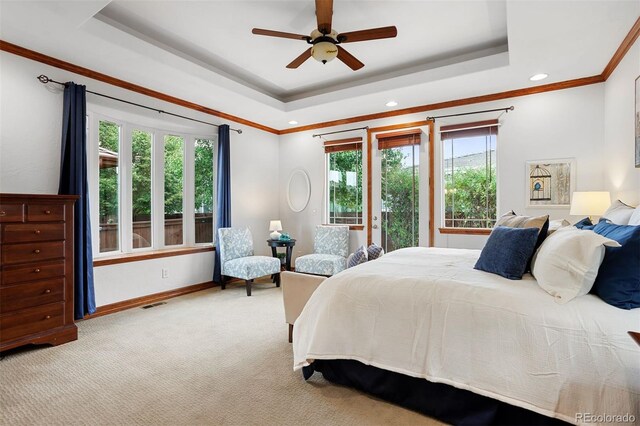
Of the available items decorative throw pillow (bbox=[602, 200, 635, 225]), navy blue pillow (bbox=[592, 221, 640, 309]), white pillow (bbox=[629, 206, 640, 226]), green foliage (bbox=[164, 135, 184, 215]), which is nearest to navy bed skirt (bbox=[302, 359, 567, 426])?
navy blue pillow (bbox=[592, 221, 640, 309])

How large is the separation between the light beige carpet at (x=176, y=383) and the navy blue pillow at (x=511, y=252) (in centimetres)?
100

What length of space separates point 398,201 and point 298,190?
190 cm

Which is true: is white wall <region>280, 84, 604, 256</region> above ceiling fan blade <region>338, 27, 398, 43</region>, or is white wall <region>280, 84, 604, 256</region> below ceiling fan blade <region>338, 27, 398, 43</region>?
below

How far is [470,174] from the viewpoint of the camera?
4.43 metres

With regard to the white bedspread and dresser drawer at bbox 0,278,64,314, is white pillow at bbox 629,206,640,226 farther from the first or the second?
dresser drawer at bbox 0,278,64,314

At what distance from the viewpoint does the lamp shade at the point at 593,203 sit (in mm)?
3109

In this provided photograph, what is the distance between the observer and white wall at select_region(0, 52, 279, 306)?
9.91 ft

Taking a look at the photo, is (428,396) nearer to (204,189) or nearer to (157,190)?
(157,190)

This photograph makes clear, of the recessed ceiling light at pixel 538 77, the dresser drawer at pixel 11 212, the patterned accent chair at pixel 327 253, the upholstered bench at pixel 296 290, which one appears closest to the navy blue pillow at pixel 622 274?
the upholstered bench at pixel 296 290

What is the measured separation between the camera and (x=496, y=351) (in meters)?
1.61

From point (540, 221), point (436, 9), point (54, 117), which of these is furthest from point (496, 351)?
point (54, 117)

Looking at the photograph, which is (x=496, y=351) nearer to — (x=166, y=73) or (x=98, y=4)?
(x=98, y=4)

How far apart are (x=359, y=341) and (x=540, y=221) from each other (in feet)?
4.72

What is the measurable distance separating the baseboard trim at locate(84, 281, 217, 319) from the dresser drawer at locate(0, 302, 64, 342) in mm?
735
